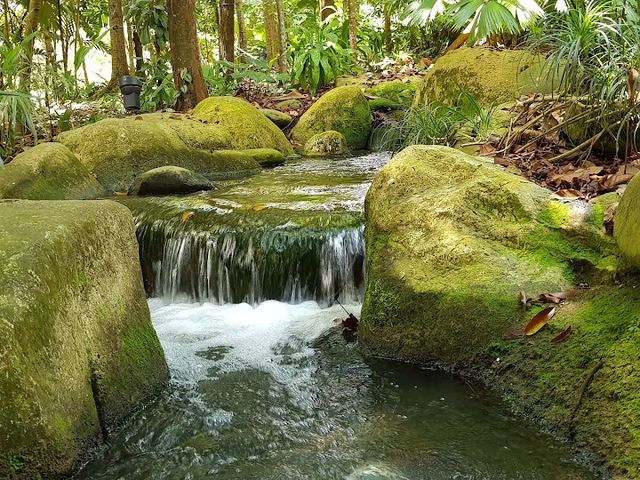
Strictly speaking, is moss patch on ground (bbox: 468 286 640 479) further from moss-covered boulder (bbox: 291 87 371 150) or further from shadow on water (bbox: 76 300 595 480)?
moss-covered boulder (bbox: 291 87 371 150)

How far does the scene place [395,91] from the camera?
12.0 m

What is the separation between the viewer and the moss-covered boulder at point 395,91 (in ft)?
38.4

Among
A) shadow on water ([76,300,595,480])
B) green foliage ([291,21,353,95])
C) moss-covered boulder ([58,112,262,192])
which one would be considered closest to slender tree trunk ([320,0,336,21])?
green foliage ([291,21,353,95])

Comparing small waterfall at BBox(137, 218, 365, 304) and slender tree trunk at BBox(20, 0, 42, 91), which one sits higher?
slender tree trunk at BBox(20, 0, 42, 91)

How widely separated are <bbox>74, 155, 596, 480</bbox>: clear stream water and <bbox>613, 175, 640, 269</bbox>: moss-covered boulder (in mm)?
915

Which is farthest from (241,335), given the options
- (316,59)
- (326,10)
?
(326,10)

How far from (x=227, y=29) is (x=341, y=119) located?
4.01 meters

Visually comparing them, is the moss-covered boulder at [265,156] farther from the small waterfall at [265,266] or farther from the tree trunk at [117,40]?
the tree trunk at [117,40]

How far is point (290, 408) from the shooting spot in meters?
2.86

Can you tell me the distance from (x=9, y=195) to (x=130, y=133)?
210 cm

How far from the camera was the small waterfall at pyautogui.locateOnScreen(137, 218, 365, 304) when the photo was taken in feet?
14.4

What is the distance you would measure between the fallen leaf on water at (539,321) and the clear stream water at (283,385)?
403 millimetres

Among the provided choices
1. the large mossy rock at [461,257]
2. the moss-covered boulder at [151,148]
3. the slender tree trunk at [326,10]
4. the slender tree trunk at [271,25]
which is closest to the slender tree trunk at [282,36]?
the slender tree trunk at [326,10]

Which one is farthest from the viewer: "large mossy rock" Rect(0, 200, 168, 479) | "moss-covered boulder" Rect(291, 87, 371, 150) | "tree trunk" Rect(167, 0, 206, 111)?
"moss-covered boulder" Rect(291, 87, 371, 150)
